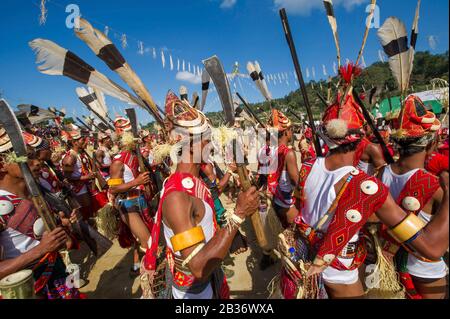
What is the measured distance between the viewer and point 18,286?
1.68 m

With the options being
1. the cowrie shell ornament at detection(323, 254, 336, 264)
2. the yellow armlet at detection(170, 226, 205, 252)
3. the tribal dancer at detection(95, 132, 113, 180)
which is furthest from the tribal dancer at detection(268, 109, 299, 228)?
the tribal dancer at detection(95, 132, 113, 180)

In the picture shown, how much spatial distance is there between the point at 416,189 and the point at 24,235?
3.99 metres

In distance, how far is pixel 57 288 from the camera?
2.61 m

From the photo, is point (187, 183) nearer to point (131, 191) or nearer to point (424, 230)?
point (424, 230)

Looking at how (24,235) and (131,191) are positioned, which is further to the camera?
(131,191)

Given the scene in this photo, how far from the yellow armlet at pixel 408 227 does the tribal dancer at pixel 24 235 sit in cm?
304

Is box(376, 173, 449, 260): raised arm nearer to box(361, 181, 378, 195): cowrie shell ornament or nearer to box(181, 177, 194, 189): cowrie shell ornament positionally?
box(361, 181, 378, 195): cowrie shell ornament

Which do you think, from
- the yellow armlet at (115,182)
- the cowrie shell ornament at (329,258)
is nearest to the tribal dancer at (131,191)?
the yellow armlet at (115,182)

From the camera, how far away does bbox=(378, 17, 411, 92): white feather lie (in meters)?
3.11

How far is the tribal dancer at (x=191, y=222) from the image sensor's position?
172 centimetres

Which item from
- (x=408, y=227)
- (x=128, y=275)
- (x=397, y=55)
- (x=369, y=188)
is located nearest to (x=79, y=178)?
(x=128, y=275)
